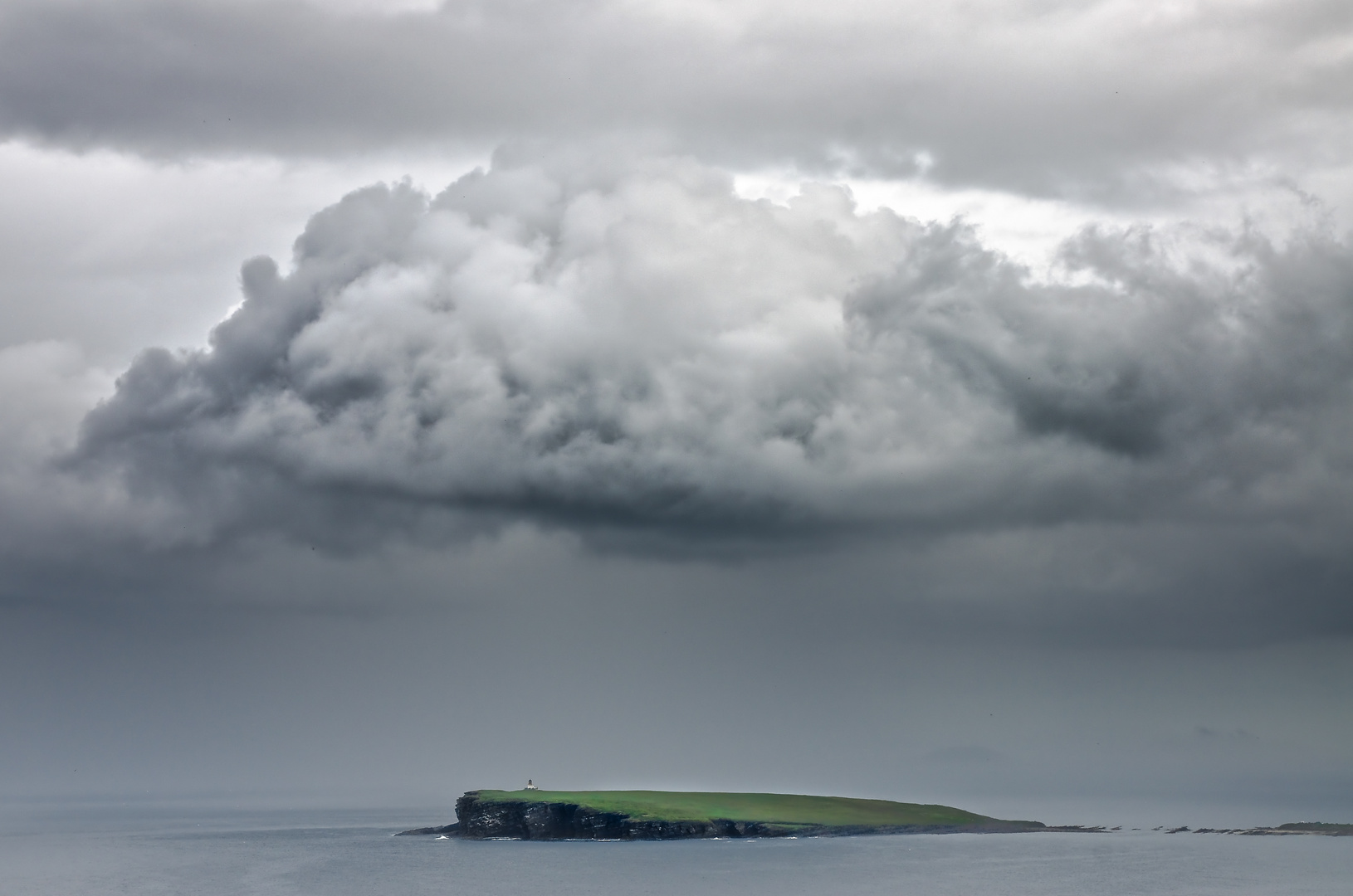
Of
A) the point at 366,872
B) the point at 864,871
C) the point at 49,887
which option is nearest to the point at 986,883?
the point at 864,871

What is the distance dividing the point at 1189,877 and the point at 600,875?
269 feet

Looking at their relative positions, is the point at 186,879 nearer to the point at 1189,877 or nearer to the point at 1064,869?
the point at 1064,869

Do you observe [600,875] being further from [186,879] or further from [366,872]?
[186,879]

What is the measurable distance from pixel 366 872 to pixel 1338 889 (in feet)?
425

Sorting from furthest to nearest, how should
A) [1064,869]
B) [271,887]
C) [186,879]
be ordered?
[1064,869] → [186,879] → [271,887]

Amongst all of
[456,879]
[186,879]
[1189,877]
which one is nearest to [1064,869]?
[1189,877]

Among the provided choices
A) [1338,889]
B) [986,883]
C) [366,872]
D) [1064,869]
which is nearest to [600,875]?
[366,872]

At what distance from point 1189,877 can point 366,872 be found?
379 feet

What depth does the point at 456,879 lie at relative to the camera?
17362cm

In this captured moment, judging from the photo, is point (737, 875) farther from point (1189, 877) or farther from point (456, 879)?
point (1189, 877)

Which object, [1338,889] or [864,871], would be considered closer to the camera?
[1338,889]

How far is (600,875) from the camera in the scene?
179 metres

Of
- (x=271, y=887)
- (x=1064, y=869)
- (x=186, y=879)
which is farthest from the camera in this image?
(x=1064, y=869)

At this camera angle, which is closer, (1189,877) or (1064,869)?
(1189,877)
